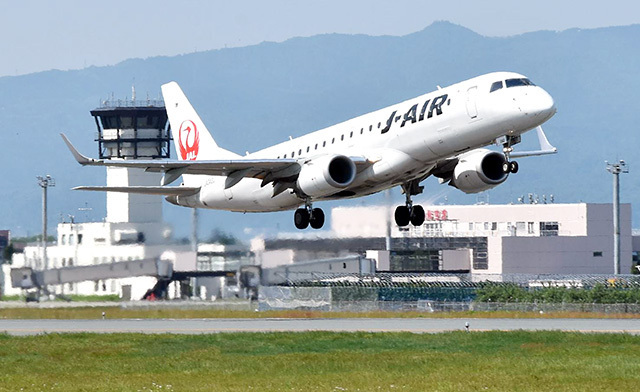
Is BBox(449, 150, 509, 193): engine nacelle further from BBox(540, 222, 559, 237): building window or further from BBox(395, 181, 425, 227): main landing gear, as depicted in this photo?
BBox(540, 222, 559, 237): building window

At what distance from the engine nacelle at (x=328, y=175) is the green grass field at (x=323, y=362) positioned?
5.59 meters

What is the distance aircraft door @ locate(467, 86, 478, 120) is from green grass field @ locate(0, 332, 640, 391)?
25.9 feet

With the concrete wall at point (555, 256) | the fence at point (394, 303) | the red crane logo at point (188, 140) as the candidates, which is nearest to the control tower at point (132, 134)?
the concrete wall at point (555, 256)

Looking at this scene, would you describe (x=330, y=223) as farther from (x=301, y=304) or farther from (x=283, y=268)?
(x=301, y=304)

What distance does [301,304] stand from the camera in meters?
69.8

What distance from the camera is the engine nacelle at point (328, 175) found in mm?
44781

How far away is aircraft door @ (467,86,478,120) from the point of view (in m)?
41.4

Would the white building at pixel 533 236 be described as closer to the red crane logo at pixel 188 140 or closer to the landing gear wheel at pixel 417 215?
the red crane logo at pixel 188 140

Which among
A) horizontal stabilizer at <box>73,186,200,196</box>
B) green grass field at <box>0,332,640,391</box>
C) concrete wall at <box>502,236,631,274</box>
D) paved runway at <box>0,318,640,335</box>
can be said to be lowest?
paved runway at <box>0,318,640,335</box>

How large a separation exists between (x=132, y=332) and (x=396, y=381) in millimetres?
21535

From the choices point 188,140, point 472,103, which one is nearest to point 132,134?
point 188,140

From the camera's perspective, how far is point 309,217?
48.8 meters

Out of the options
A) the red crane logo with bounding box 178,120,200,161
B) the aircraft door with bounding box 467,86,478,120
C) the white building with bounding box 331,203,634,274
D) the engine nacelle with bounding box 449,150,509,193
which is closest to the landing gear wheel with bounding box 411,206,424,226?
the engine nacelle with bounding box 449,150,509,193

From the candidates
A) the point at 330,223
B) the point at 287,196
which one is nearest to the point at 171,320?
the point at 330,223
